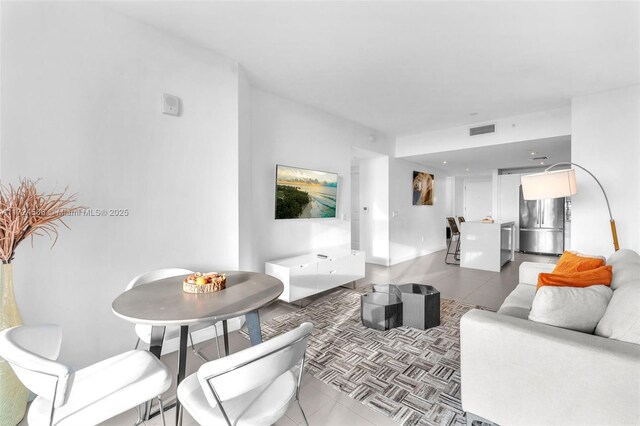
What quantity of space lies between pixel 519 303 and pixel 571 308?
3.11 ft

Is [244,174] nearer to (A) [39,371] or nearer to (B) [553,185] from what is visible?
(A) [39,371]

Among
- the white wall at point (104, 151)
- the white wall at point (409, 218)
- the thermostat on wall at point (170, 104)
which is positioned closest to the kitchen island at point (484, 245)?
the white wall at point (409, 218)

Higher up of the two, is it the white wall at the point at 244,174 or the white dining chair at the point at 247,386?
the white wall at the point at 244,174

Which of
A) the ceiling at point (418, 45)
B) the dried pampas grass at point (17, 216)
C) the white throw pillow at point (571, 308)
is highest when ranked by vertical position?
the ceiling at point (418, 45)

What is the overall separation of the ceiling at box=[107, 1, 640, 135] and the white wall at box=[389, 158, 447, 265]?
2545 mm

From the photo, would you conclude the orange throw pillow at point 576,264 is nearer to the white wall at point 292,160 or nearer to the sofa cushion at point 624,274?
the sofa cushion at point 624,274

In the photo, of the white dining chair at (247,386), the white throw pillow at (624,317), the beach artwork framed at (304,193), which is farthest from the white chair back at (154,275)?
the white throw pillow at (624,317)

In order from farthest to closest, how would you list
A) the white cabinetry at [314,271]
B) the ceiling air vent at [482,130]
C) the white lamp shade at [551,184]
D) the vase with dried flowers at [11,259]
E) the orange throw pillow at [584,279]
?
the ceiling air vent at [482,130] → the white cabinetry at [314,271] → the white lamp shade at [551,184] → the orange throw pillow at [584,279] → the vase with dried flowers at [11,259]

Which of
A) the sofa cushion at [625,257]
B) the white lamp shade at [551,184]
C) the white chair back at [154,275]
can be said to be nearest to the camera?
the white chair back at [154,275]

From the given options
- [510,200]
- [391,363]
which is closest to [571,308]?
[391,363]

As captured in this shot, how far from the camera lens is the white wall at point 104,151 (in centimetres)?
200

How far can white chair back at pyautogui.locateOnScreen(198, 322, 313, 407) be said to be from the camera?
1.07 m

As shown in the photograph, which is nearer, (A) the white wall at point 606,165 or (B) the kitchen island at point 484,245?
(A) the white wall at point 606,165

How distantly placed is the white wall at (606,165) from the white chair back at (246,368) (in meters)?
4.77
